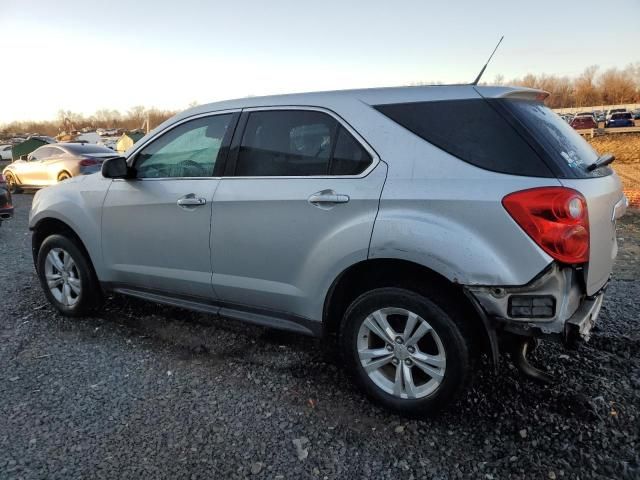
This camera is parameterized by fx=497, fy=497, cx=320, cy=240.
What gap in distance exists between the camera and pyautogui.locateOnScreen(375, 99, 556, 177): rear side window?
243cm

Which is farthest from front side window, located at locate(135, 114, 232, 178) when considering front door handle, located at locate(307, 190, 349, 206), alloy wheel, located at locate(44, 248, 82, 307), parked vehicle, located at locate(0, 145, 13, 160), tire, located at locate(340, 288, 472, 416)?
parked vehicle, located at locate(0, 145, 13, 160)

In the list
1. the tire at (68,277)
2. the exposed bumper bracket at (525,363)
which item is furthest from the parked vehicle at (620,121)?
the tire at (68,277)

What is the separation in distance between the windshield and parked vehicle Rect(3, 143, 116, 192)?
12285 millimetres

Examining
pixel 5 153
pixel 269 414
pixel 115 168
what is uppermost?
pixel 115 168

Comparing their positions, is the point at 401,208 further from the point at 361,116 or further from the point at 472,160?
the point at 361,116

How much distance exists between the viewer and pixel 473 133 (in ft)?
8.44

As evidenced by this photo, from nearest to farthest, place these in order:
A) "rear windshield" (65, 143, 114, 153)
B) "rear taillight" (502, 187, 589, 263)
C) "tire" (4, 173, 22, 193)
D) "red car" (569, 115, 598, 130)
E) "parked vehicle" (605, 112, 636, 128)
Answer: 1. "rear taillight" (502, 187, 589, 263)
2. "rear windshield" (65, 143, 114, 153)
3. "tire" (4, 173, 22, 193)
4. "parked vehicle" (605, 112, 636, 128)
5. "red car" (569, 115, 598, 130)

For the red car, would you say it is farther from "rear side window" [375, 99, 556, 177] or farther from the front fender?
the front fender

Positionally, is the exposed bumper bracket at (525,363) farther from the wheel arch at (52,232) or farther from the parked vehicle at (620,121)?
the parked vehicle at (620,121)

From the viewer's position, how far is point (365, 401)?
9.85 ft

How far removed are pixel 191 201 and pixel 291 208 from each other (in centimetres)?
81

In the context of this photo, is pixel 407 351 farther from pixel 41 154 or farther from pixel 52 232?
pixel 41 154

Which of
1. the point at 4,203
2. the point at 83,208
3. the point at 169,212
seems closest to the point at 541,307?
the point at 169,212

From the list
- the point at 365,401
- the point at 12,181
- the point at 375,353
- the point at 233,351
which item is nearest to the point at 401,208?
the point at 375,353
